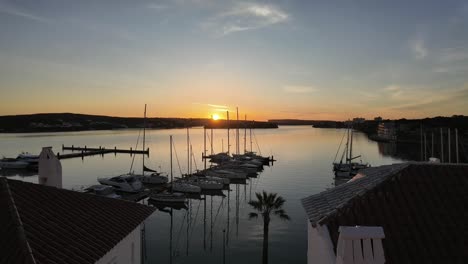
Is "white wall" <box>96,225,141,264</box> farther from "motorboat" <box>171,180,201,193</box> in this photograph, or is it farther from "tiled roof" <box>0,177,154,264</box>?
"motorboat" <box>171,180,201,193</box>

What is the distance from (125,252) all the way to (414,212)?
1124 cm

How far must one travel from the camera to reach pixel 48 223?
1170cm

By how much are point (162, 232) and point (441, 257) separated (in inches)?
1265

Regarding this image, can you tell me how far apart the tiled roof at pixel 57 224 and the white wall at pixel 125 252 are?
0.46 meters

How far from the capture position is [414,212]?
13469 mm

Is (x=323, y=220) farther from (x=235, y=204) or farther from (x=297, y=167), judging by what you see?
(x=297, y=167)

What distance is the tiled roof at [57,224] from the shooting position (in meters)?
9.83

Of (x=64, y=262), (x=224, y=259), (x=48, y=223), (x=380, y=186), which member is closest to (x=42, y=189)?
(x=48, y=223)

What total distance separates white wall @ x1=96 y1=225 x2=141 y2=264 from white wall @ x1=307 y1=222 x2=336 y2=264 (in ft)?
25.2

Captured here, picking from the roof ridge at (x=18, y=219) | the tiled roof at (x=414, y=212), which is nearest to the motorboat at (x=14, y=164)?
the roof ridge at (x=18, y=219)

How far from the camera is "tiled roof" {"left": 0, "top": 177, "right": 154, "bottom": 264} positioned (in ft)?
32.2

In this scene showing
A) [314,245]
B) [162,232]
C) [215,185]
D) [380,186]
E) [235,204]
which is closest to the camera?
[380,186]

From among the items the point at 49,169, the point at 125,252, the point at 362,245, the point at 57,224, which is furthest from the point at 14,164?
the point at 362,245

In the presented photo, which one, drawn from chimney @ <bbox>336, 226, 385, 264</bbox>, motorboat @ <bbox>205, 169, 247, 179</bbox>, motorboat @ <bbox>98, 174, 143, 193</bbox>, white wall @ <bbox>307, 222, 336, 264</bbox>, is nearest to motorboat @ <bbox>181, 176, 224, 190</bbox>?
motorboat @ <bbox>98, 174, 143, 193</bbox>
